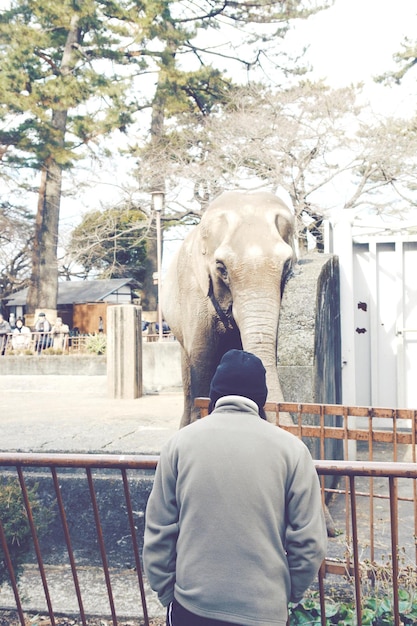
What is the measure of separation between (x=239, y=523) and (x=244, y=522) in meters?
0.02

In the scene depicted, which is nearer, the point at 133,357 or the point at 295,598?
the point at 295,598

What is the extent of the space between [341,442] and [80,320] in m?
30.7

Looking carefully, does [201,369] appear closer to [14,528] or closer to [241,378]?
[14,528]

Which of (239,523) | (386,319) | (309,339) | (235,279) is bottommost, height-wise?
(239,523)

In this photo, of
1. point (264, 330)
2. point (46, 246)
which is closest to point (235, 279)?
point (264, 330)

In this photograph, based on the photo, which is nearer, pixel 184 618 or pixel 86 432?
pixel 184 618

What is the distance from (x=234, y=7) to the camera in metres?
27.2

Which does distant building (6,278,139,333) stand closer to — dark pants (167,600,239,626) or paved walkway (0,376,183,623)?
paved walkway (0,376,183,623)

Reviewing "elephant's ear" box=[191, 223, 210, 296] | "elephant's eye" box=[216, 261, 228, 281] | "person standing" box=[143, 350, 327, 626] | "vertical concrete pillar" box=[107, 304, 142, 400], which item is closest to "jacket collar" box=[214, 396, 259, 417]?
"person standing" box=[143, 350, 327, 626]

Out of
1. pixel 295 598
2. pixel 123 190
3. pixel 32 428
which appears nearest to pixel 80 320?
pixel 123 190

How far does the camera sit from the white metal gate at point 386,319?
6910mm

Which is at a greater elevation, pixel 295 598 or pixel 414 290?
pixel 414 290

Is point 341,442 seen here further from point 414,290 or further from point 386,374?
point 414,290

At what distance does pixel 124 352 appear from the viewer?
10.5 meters
